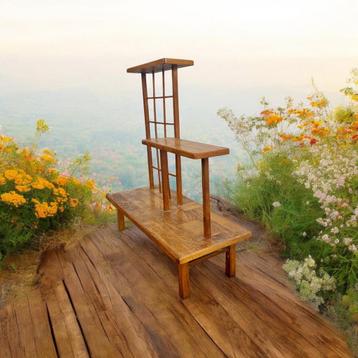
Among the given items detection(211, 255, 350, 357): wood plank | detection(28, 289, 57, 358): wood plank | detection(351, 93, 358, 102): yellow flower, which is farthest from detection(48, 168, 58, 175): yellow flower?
detection(351, 93, 358, 102): yellow flower

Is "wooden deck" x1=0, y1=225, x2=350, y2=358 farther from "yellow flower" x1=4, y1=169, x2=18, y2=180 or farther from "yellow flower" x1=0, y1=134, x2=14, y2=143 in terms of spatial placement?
"yellow flower" x1=0, y1=134, x2=14, y2=143

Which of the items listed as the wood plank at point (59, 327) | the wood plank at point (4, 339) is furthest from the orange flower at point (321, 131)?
the wood plank at point (4, 339)

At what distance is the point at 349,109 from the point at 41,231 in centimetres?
388

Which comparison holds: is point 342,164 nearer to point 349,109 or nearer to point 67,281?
point 349,109

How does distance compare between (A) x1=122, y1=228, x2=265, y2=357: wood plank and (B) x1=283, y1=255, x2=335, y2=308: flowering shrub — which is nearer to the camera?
(A) x1=122, y1=228, x2=265, y2=357: wood plank

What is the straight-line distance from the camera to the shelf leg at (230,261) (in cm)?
219

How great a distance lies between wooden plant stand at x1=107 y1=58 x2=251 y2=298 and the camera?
76.2 inches

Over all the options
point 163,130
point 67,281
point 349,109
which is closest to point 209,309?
point 67,281

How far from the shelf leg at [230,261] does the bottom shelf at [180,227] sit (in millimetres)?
134

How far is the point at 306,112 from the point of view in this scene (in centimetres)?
332

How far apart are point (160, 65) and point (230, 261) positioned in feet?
5.88

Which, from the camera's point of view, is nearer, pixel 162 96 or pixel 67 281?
pixel 67 281

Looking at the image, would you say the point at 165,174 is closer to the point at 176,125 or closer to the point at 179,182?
the point at 179,182

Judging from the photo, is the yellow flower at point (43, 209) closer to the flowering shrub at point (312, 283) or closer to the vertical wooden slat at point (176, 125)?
the vertical wooden slat at point (176, 125)
